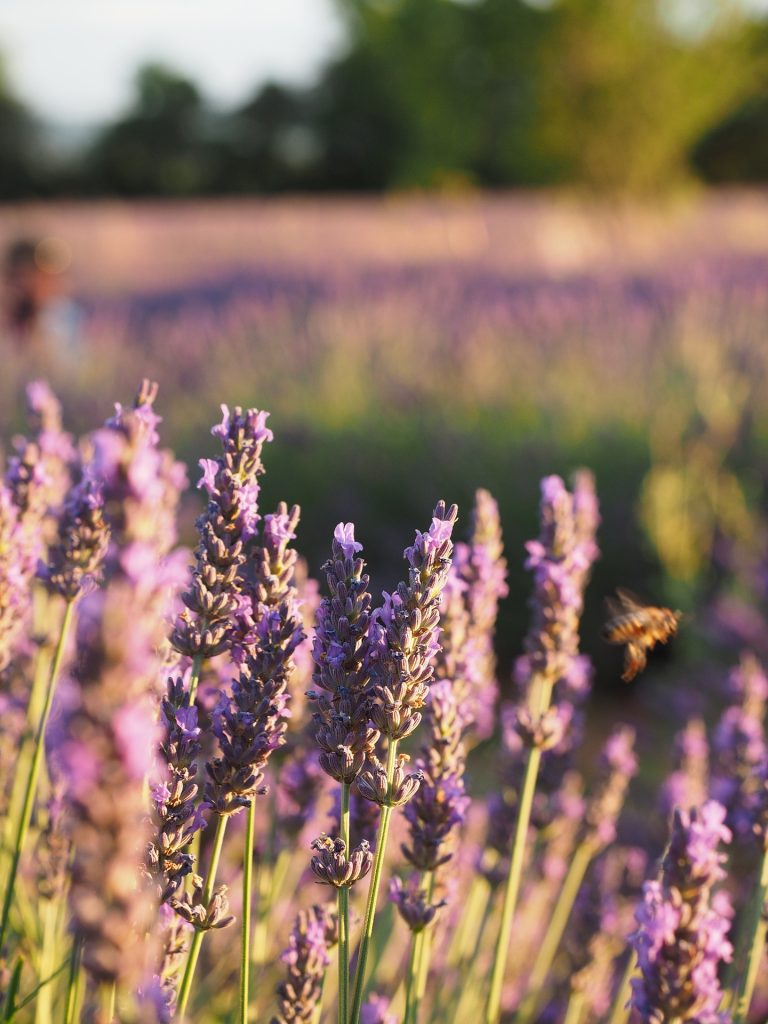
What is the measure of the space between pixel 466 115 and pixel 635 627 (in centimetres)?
3434

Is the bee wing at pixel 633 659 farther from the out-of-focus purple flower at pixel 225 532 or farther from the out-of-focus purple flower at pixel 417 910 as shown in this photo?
the out-of-focus purple flower at pixel 225 532

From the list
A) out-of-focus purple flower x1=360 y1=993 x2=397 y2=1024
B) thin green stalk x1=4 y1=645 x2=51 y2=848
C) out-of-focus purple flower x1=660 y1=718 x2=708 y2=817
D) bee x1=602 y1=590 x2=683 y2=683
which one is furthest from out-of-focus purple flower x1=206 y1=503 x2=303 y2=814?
out-of-focus purple flower x1=660 y1=718 x2=708 y2=817

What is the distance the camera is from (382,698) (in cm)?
100

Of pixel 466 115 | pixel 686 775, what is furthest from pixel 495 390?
pixel 466 115

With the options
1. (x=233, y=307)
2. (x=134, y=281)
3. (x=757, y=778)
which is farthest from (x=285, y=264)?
(x=757, y=778)

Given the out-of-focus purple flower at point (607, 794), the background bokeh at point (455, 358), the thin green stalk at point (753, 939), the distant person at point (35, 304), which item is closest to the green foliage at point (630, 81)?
the background bokeh at point (455, 358)

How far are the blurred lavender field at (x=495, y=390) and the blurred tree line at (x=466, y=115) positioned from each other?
20800mm

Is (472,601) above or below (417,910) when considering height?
above

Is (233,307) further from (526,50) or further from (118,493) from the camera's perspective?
(526,50)

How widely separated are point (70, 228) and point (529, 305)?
1138 centimetres

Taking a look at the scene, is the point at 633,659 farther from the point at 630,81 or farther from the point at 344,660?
the point at 630,81

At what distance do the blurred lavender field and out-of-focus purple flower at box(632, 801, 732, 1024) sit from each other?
297 centimetres

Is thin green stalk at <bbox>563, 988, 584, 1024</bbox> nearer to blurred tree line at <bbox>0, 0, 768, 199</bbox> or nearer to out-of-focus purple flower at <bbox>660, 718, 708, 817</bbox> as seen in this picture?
out-of-focus purple flower at <bbox>660, 718, 708, 817</bbox>

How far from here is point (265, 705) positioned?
3.18 ft
